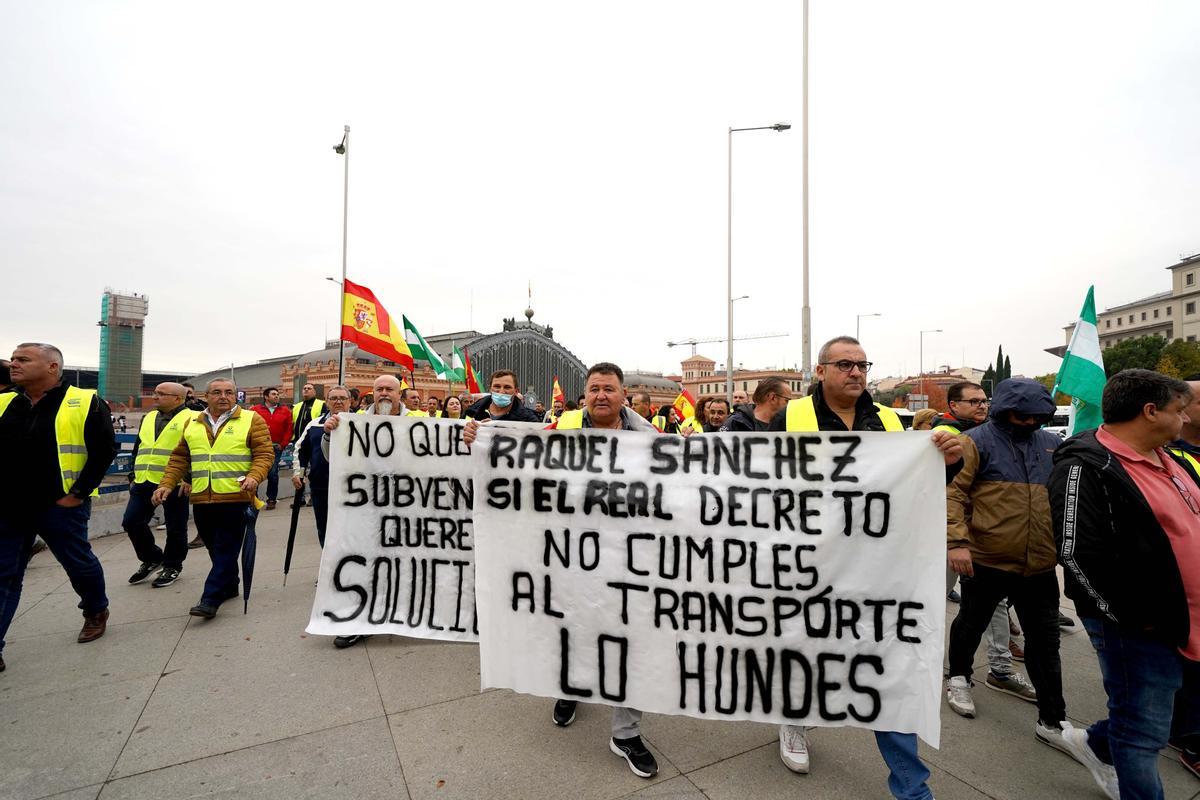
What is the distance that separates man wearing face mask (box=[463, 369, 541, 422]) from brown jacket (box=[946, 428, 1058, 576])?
2.99 m

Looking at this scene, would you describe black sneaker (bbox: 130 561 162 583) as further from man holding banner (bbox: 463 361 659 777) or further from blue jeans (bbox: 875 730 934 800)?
blue jeans (bbox: 875 730 934 800)

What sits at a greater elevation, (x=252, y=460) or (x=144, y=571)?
(x=252, y=460)

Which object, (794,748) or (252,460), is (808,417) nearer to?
(794,748)

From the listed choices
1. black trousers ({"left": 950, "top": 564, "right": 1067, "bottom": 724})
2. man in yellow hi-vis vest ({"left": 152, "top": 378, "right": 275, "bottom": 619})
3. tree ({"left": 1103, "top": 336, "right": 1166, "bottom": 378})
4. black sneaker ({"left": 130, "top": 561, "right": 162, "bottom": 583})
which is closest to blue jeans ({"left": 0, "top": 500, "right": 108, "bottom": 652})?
man in yellow hi-vis vest ({"left": 152, "top": 378, "right": 275, "bottom": 619})

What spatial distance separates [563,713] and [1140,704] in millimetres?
2441

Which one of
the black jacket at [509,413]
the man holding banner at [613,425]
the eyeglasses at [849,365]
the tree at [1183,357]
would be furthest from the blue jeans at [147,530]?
the tree at [1183,357]

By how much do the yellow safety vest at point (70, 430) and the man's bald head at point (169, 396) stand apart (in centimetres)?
195

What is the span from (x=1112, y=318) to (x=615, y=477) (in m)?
109

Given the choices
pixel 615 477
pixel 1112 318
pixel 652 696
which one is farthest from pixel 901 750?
pixel 1112 318

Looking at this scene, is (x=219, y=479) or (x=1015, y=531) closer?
(x=1015, y=531)

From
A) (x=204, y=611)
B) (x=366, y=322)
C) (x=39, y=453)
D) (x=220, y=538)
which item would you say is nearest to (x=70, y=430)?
(x=39, y=453)

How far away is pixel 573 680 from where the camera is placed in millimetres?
2809

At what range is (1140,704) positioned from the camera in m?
2.19

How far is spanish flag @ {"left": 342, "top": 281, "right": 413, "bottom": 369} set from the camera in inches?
419
